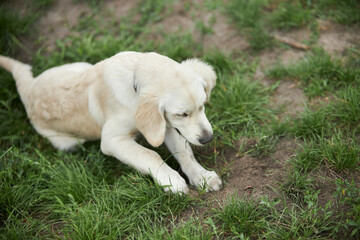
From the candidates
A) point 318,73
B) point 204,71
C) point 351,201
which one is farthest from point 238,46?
point 351,201

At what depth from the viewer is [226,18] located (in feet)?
15.8

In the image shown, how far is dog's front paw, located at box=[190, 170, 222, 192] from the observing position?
2.90m

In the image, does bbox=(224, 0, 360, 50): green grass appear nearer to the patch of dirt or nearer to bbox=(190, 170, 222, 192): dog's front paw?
the patch of dirt

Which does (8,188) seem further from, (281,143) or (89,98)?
(281,143)

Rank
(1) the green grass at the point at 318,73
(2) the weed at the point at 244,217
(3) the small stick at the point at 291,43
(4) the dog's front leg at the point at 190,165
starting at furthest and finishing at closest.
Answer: (3) the small stick at the point at 291,43 < (1) the green grass at the point at 318,73 < (4) the dog's front leg at the point at 190,165 < (2) the weed at the point at 244,217

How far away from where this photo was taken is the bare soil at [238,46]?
9.36 feet

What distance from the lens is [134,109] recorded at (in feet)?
9.64

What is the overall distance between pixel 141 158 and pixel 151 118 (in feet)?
1.55

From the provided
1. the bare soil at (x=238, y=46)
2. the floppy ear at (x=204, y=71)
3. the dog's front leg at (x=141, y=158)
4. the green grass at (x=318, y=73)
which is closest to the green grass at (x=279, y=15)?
the bare soil at (x=238, y=46)

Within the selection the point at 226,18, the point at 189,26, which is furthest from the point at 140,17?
the point at 226,18

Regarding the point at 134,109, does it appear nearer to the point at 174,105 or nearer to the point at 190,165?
the point at 174,105

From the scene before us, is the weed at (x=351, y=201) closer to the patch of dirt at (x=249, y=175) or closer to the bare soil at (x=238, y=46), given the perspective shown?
the bare soil at (x=238, y=46)

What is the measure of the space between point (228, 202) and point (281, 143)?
0.94 m

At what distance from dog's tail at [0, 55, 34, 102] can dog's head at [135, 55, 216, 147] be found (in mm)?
1886
